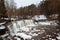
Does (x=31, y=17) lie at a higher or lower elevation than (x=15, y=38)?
higher

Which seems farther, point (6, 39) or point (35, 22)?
point (35, 22)

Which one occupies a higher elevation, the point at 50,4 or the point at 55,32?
the point at 50,4

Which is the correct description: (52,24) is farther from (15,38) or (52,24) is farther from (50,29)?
(15,38)

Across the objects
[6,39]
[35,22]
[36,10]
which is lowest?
[6,39]

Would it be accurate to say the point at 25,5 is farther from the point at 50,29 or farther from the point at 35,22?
the point at 50,29

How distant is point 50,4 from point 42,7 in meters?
0.07

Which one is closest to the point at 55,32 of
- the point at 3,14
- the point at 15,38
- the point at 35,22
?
the point at 35,22

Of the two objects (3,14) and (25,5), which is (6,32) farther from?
(25,5)

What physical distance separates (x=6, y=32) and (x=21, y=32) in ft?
0.39

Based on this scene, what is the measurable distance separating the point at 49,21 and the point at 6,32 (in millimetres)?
368

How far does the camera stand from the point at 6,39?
1027 millimetres

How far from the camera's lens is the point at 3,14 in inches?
44.4

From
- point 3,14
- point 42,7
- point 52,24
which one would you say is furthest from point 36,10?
point 3,14

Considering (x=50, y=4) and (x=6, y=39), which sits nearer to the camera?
(x=6, y=39)
